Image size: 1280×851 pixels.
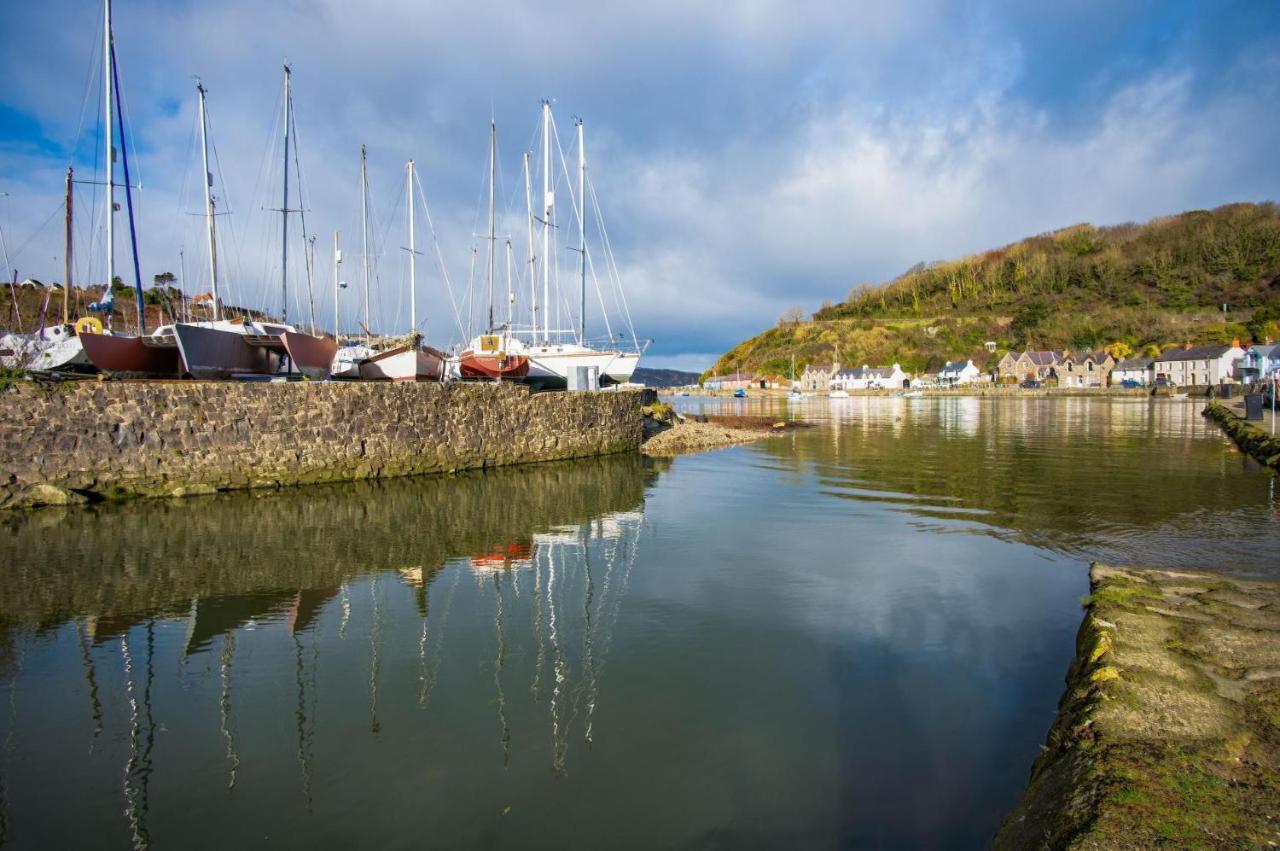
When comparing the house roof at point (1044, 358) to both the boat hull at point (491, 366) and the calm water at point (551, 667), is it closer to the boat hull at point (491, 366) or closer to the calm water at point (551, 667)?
the boat hull at point (491, 366)

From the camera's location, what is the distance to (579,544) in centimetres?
1277

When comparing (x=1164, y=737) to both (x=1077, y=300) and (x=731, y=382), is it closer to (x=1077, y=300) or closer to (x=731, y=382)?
(x=731, y=382)

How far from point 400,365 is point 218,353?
6156 millimetres

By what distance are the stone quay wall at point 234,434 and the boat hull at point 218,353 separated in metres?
3.10

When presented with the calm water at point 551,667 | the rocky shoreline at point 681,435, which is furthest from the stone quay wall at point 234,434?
the rocky shoreline at point 681,435

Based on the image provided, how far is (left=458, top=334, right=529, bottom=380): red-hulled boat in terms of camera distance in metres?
29.9

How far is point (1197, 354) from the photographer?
98.4 m

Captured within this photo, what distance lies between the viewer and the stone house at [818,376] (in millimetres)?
149000

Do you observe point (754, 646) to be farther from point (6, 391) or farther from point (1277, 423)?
point (1277, 423)

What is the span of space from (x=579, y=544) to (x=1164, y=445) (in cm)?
2640

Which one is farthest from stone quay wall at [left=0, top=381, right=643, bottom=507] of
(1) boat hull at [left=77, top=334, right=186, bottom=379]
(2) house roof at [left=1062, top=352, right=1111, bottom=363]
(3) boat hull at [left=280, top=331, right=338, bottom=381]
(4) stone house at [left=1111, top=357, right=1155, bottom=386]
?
(2) house roof at [left=1062, top=352, right=1111, bottom=363]

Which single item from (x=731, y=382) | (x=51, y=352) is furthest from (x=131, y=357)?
(x=731, y=382)

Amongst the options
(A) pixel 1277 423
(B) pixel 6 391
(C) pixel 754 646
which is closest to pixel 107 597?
(C) pixel 754 646

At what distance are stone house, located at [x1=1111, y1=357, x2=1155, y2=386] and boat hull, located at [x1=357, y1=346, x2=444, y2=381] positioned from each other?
120121 mm
